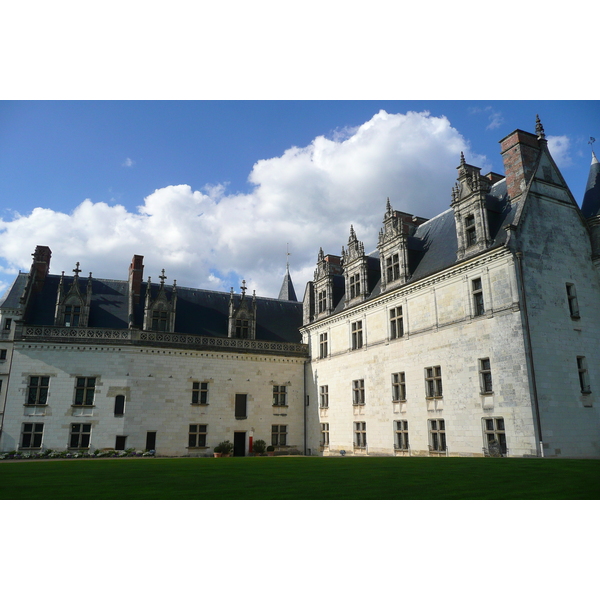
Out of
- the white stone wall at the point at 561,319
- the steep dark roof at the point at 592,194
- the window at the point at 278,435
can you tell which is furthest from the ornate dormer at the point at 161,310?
the steep dark roof at the point at 592,194

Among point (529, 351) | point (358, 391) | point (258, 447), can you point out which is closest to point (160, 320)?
point (258, 447)

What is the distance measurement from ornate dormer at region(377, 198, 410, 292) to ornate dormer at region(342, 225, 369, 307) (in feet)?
6.25

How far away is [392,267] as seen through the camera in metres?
25.4

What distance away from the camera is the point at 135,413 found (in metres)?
27.4

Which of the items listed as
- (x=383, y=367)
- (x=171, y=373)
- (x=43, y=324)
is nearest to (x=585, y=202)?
(x=383, y=367)

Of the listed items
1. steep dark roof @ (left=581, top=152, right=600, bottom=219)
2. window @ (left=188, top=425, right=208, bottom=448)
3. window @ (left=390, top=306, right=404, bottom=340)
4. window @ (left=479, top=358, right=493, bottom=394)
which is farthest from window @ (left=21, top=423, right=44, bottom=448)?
steep dark roof @ (left=581, top=152, right=600, bottom=219)

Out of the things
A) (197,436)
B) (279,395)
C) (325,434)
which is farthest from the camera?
(279,395)

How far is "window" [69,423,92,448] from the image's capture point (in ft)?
86.2

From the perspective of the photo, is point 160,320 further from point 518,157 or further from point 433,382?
point 518,157

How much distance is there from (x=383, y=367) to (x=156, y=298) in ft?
50.1

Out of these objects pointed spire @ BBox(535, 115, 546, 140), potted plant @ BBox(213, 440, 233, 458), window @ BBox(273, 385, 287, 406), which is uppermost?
pointed spire @ BBox(535, 115, 546, 140)

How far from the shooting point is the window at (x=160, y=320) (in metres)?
30.2

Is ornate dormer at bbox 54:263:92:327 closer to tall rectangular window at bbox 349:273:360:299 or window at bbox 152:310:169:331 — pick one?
window at bbox 152:310:169:331

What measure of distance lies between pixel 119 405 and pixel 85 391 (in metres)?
2.04
